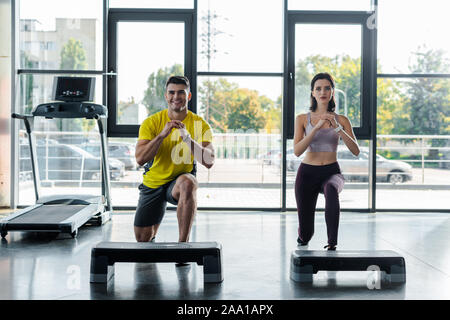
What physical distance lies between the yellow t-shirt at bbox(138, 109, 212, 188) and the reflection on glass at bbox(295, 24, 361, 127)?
8.14ft

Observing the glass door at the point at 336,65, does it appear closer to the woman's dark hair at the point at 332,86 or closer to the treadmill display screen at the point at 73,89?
the woman's dark hair at the point at 332,86

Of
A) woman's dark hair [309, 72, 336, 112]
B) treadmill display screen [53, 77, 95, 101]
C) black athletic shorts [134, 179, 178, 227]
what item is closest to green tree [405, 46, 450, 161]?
woman's dark hair [309, 72, 336, 112]

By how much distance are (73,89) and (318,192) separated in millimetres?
2448

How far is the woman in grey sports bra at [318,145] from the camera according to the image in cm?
295

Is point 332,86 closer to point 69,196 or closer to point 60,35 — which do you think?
point 69,196

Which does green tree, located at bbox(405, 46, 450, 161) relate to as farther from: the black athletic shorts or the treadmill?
the black athletic shorts

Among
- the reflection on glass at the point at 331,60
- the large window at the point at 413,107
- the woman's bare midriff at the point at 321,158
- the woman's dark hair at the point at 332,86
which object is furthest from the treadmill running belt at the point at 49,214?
the large window at the point at 413,107

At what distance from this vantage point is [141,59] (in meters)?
5.05

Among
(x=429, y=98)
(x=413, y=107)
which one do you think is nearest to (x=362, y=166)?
(x=413, y=107)

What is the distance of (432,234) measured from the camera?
3.77 m

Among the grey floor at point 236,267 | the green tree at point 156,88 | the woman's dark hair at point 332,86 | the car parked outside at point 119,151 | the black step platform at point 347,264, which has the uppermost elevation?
the green tree at point 156,88

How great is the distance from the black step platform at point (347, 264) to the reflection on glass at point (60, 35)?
3.56m

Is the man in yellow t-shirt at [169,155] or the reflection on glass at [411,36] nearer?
the man in yellow t-shirt at [169,155]
